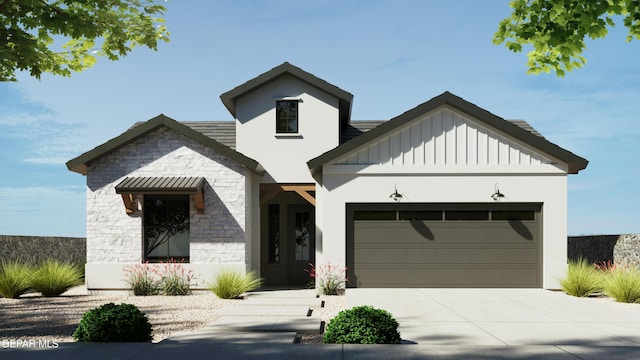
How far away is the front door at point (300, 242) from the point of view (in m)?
20.1

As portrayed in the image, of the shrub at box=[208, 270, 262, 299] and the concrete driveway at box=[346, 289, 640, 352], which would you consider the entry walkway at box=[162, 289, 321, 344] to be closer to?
the shrub at box=[208, 270, 262, 299]

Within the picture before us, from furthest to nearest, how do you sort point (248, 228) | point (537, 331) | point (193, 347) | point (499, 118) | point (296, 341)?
point (248, 228), point (499, 118), point (537, 331), point (296, 341), point (193, 347)

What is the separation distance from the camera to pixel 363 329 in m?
8.46

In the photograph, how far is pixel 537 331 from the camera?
10.1m

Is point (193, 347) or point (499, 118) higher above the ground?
point (499, 118)

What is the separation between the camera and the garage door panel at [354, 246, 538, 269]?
1711 centimetres

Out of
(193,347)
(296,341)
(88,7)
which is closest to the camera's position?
(193,347)

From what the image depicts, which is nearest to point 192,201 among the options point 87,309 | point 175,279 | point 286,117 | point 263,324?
point 175,279

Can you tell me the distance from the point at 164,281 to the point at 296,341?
877 centimetres

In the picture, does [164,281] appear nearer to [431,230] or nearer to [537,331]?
[431,230]

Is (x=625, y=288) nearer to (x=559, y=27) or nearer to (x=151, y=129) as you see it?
(x=559, y=27)

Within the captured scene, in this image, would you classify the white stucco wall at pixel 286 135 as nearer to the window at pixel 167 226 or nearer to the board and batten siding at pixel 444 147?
the board and batten siding at pixel 444 147

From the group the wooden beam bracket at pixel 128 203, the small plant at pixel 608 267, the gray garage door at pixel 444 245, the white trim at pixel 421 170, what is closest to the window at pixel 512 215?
the gray garage door at pixel 444 245

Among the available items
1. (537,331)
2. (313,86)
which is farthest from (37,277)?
(537,331)
